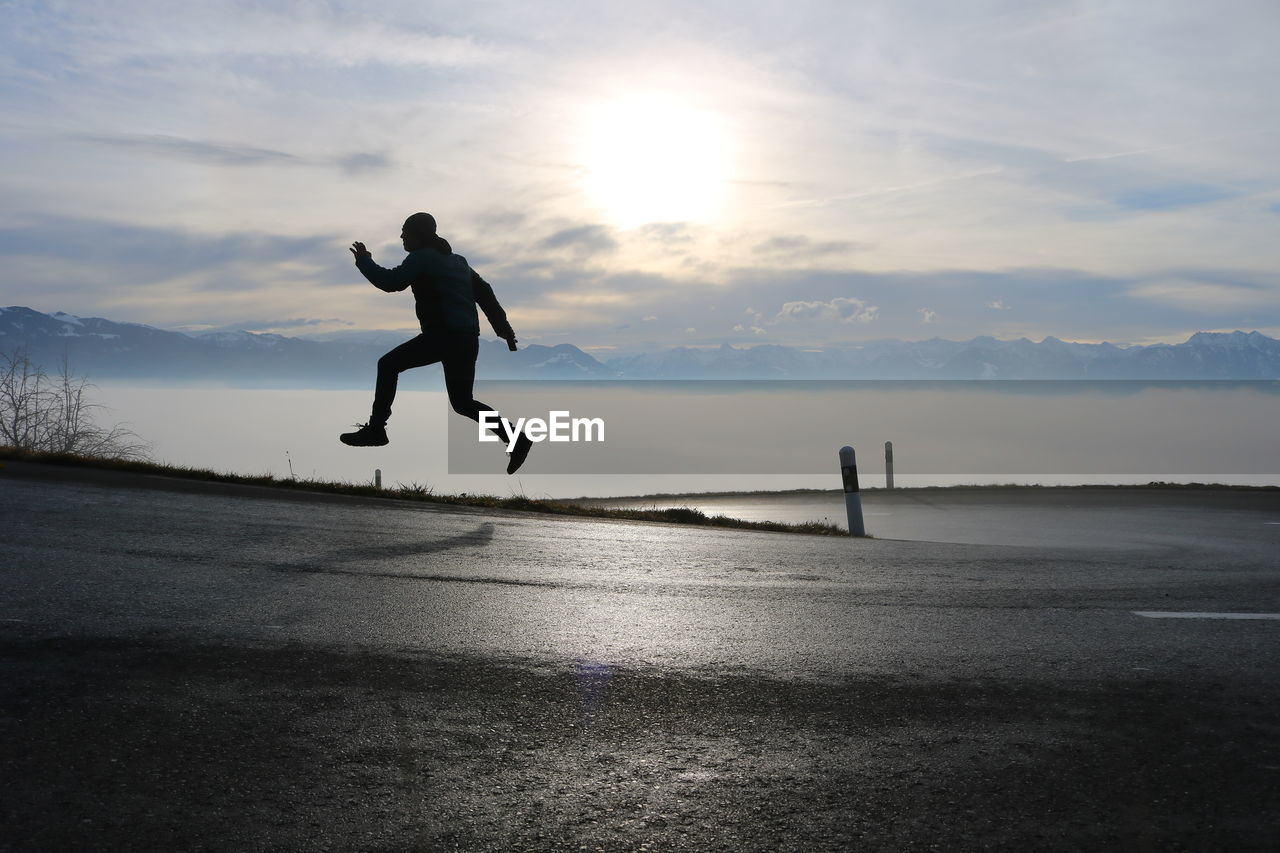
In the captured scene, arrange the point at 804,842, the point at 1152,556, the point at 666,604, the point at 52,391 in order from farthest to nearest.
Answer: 1. the point at 52,391
2. the point at 1152,556
3. the point at 666,604
4. the point at 804,842

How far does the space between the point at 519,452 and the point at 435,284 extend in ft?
7.26

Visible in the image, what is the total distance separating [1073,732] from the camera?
3.49m

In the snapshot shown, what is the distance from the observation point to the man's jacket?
952 cm

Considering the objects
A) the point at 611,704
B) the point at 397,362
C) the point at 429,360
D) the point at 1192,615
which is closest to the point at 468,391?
the point at 429,360

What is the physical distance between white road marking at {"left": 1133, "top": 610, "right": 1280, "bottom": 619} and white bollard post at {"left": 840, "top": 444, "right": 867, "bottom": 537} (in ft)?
23.3

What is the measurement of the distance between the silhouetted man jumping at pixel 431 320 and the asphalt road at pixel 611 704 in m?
3.16

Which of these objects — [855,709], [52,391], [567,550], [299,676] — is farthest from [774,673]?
[52,391]

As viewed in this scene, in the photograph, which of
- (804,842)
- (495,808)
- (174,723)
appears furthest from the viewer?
(174,723)

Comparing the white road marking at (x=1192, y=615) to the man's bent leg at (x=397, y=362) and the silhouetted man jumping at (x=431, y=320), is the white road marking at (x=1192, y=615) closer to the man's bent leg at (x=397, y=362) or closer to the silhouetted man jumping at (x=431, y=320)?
the silhouetted man jumping at (x=431, y=320)

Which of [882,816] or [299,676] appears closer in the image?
[882,816]

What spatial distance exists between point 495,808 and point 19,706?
1.98 m

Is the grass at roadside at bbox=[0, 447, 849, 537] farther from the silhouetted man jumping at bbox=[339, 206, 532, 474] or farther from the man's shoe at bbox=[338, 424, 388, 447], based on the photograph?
the silhouetted man jumping at bbox=[339, 206, 532, 474]

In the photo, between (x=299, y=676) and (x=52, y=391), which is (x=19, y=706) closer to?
(x=299, y=676)

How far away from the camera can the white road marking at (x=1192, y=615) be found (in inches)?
217
